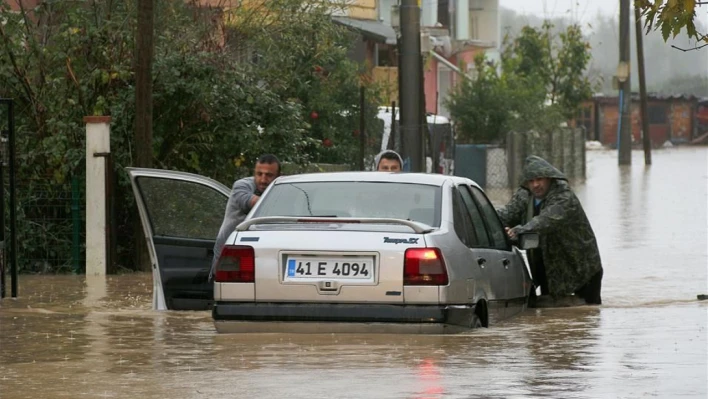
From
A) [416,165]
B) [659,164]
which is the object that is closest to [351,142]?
[416,165]

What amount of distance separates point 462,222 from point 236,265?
167 cm

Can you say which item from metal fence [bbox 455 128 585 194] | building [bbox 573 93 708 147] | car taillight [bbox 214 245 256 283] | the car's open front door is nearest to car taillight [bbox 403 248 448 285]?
car taillight [bbox 214 245 256 283]

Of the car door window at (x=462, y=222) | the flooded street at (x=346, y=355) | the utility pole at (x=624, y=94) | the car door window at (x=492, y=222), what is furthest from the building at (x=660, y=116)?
the car door window at (x=462, y=222)

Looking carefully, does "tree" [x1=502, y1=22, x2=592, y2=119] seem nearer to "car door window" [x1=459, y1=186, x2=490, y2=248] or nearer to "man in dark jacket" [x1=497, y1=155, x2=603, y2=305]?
"man in dark jacket" [x1=497, y1=155, x2=603, y2=305]

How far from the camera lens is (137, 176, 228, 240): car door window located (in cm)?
1349

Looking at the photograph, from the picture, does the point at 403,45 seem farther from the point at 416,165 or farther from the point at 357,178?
the point at 357,178

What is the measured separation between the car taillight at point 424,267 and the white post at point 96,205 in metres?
8.36

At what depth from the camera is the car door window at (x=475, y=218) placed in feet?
38.6

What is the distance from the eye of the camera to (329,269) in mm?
10516

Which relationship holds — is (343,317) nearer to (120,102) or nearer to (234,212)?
(234,212)

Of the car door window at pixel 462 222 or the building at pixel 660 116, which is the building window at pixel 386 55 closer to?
the building at pixel 660 116

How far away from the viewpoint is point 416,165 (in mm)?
21312

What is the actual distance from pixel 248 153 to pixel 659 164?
41223 millimetres

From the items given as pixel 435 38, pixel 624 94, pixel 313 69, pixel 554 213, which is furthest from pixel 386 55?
pixel 554 213
